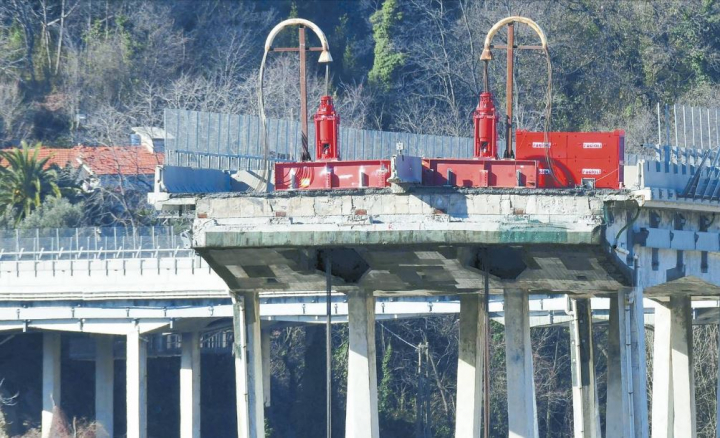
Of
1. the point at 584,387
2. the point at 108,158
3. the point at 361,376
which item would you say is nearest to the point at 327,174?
the point at 361,376

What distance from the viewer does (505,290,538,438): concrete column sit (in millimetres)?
61969

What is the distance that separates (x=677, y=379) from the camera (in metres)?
82.6

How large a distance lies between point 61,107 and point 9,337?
1154 inches

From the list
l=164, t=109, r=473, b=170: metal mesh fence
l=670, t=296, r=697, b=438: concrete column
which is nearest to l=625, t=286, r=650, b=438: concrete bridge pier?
l=164, t=109, r=473, b=170: metal mesh fence

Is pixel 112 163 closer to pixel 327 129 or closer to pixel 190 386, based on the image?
pixel 190 386

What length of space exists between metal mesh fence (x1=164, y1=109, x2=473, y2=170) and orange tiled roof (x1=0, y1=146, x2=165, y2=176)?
45.8m

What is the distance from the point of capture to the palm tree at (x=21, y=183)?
113 metres

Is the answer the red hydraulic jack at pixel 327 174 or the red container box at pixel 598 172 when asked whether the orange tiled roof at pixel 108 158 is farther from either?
the red hydraulic jack at pixel 327 174

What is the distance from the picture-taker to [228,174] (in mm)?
66625

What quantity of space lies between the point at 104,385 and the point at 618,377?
4678 centimetres

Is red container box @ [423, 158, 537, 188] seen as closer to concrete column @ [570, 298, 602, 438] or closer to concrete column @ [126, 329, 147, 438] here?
concrete column @ [570, 298, 602, 438]

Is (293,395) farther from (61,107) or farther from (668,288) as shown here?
(668,288)

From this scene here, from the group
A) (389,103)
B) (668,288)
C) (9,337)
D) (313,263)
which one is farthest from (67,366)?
(313,263)

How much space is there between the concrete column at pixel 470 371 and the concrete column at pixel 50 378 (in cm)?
3951
